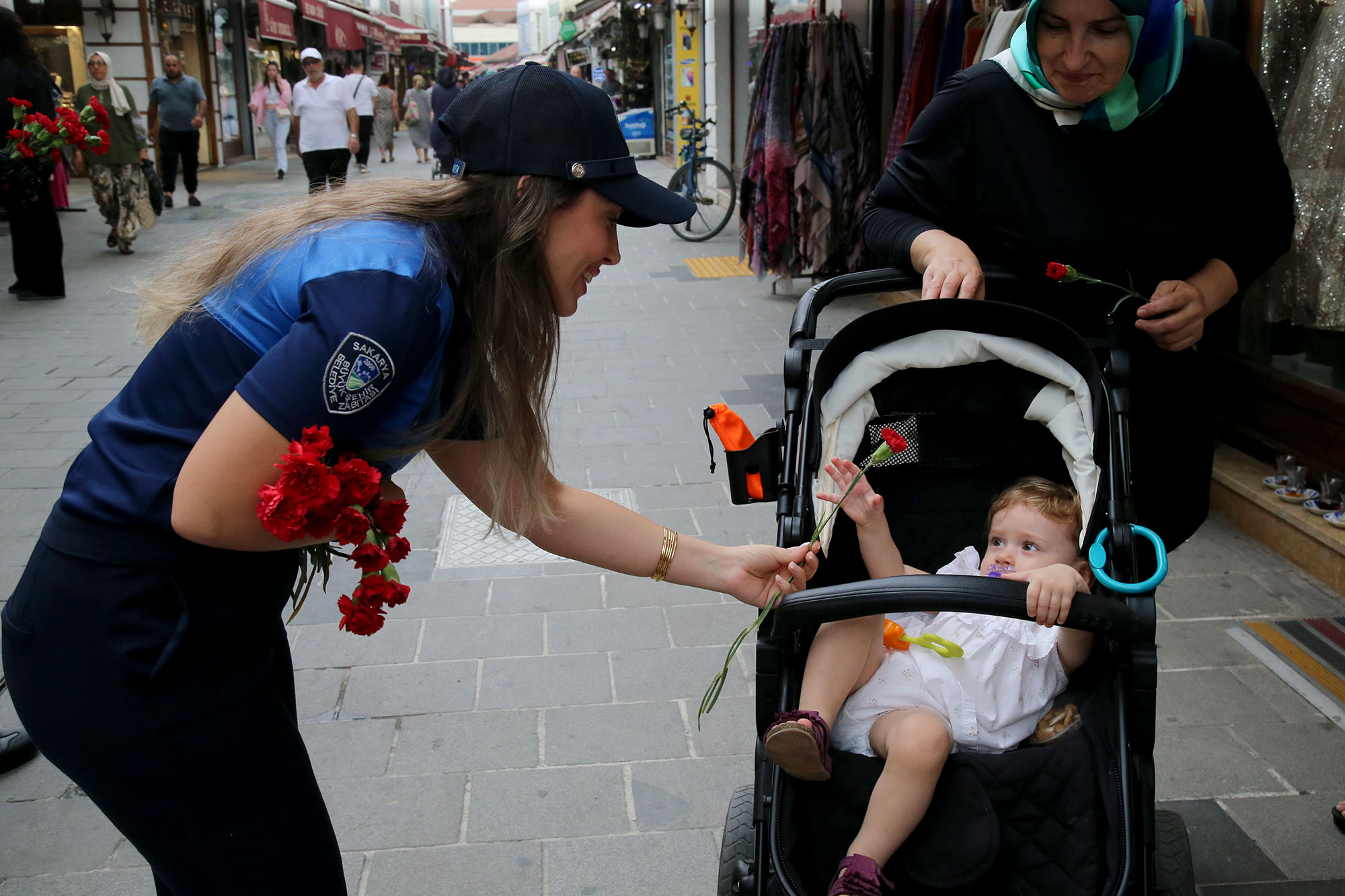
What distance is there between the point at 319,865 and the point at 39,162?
4605 mm

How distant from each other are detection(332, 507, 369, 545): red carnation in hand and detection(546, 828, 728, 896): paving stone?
1379mm

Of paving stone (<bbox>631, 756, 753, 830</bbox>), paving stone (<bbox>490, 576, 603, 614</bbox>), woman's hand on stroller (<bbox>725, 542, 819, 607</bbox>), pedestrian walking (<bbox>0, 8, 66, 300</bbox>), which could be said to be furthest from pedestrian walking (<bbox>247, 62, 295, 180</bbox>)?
woman's hand on stroller (<bbox>725, 542, 819, 607</bbox>)

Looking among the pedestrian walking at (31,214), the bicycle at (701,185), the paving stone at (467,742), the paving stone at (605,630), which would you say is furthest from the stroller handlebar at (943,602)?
the bicycle at (701,185)

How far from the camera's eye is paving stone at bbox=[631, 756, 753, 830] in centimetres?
284

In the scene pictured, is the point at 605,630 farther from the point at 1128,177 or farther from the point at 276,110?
the point at 276,110

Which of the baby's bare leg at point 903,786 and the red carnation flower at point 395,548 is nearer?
the red carnation flower at point 395,548

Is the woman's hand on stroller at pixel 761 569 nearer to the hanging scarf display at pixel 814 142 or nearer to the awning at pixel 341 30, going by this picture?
the hanging scarf display at pixel 814 142

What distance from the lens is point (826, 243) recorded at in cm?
866

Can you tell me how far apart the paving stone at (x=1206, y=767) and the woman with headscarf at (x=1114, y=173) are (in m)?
1.10

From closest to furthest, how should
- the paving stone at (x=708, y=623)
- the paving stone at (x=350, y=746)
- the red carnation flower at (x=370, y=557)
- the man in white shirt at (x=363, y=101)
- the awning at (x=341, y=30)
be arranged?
the red carnation flower at (x=370, y=557), the paving stone at (x=350, y=746), the paving stone at (x=708, y=623), the man in white shirt at (x=363, y=101), the awning at (x=341, y=30)

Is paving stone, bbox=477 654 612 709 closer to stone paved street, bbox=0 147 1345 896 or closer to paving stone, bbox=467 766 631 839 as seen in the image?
stone paved street, bbox=0 147 1345 896

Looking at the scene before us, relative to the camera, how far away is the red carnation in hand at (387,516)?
5.37 feet

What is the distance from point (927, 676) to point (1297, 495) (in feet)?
9.25

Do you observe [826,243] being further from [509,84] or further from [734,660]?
[509,84]
